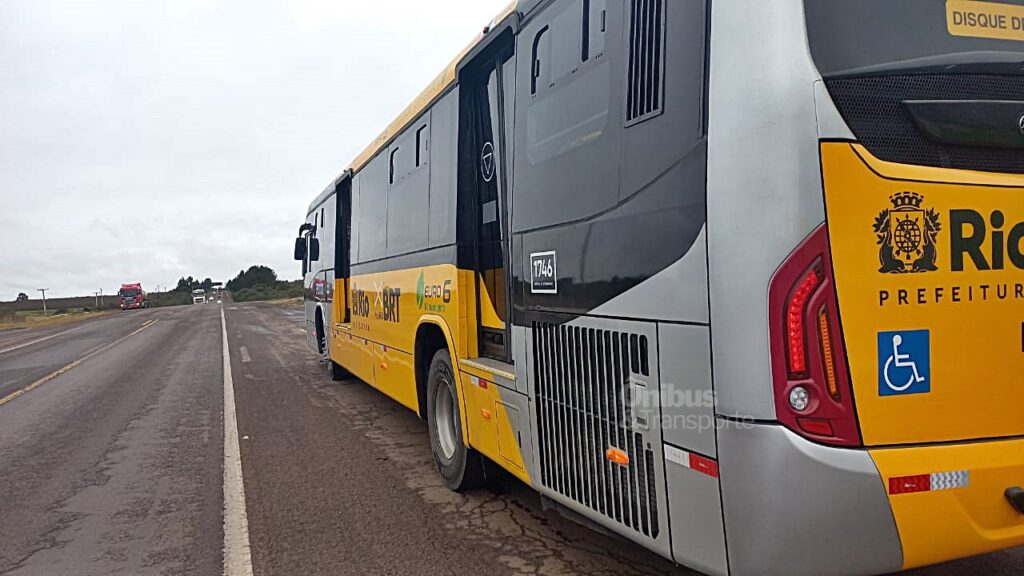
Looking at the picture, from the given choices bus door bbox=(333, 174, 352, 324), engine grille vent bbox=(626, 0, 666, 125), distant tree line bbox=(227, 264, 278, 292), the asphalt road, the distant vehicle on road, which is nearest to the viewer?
engine grille vent bbox=(626, 0, 666, 125)

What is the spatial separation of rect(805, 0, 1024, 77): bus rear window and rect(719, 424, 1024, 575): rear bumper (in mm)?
1368

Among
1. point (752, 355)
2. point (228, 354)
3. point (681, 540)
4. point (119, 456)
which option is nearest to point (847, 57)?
point (752, 355)

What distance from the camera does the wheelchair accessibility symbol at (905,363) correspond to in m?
2.57

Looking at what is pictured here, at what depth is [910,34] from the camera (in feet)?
8.96

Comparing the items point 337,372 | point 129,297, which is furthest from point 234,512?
point 129,297

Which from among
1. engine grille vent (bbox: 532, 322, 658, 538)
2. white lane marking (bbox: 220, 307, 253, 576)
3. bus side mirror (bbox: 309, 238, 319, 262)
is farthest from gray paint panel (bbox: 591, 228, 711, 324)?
bus side mirror (bbox: 309, 238, 319, 262)

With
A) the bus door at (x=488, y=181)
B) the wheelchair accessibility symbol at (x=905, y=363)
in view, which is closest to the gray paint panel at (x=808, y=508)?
the wheelchair accessibility symbol at (x=905, y=363)

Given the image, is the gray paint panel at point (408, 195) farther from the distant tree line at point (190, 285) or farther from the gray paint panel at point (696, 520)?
the distant tree line at point (190, 285)

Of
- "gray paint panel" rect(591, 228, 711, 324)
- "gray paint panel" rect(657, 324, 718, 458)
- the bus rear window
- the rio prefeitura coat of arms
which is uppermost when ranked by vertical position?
the bus rear window

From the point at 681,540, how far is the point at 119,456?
21.6 ft

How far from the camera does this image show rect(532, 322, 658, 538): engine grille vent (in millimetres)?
3135

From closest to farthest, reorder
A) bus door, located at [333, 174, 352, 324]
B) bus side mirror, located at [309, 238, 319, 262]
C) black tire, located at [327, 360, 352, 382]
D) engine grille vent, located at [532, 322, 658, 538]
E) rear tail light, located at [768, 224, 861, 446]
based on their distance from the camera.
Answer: rear tail light, located at [768, 224, 861, 446] → engine grille vent, located at [532, 322, 658, 538] → bus door, located at [333, 174, 352, 324] → black tire, located at [327, 360, 352, 382] → bus side mirror, located at [309, 238, 319, 262]

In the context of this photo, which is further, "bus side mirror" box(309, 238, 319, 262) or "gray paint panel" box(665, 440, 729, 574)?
"bus side mirror" box(309, 238, 319, 262)

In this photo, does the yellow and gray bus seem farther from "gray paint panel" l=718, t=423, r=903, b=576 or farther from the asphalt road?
the asphalt road
